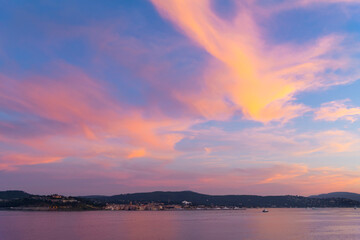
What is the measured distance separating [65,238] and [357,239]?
244ft

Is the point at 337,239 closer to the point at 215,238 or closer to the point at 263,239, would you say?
the point at 263,239

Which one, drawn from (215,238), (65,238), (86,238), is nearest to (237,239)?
(215,238)

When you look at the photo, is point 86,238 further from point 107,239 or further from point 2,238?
point 2,238

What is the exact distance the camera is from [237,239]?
8431cm

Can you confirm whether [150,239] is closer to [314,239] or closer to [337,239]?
[314,239]

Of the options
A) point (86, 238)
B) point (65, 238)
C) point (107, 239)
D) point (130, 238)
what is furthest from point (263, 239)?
point (65, 238)

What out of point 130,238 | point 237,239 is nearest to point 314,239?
point 237,239

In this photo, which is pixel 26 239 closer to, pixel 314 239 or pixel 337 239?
pixel 314 239

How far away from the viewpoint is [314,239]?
85.8 metres

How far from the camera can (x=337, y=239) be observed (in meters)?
86.8

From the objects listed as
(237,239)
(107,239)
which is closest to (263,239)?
(237,239)

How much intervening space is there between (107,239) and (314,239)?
171 feet

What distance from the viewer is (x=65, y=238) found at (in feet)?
288

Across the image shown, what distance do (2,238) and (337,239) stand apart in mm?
85969
